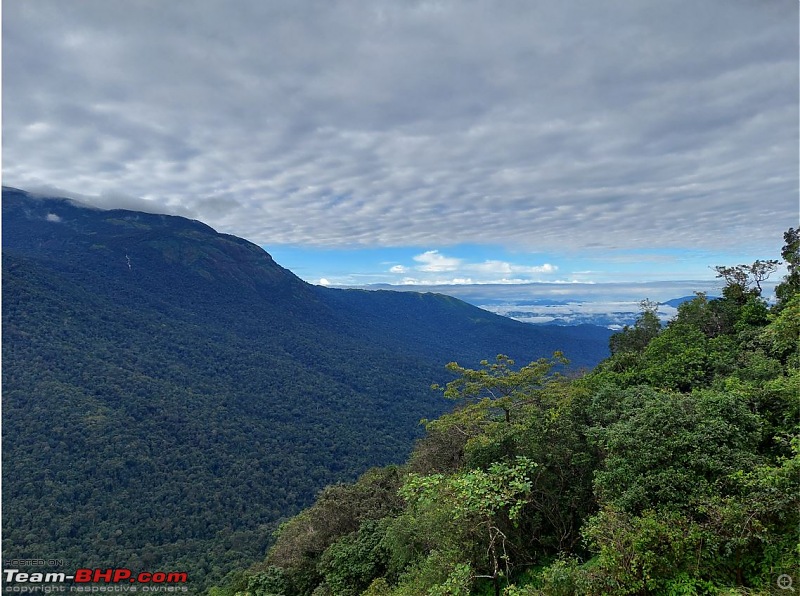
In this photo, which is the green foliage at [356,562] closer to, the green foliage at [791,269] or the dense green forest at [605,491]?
the dense green forest at [605,491]

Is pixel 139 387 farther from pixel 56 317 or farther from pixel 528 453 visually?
pixel 528 453

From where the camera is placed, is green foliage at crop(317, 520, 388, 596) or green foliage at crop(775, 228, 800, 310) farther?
green foliage at crop(775, 228, 800, 310)

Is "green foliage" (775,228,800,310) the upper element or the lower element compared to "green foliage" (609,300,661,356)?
upper

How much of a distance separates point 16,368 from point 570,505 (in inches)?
6477

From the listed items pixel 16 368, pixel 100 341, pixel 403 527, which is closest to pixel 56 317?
pixel 100 341

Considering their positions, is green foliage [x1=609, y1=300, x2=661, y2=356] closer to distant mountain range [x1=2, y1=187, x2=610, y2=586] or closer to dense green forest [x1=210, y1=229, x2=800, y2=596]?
dense green forest [x1=210, y1=229, x2=800, y2=596]

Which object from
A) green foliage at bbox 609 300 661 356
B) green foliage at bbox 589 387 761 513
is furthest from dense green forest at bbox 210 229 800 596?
green foliage at bbox 609 300 661 356

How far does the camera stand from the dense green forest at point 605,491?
789 centimetres

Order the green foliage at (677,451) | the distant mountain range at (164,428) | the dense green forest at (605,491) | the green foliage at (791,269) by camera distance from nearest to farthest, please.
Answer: the dense green forest at (605,491)
the green foliage at (677,451)
the green foliage at (791,269)
the distant mountain range at (164,428)

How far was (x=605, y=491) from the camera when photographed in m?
10.3

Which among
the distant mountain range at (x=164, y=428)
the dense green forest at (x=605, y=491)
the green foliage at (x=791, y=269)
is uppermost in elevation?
the green foliage at (x=791, y=269)

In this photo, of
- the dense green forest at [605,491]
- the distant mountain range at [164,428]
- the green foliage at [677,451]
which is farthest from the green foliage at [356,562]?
the distant mountain range at [164,428]

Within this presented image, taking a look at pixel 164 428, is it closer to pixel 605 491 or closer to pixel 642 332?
pixel 642 332

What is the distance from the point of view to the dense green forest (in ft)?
25.9
